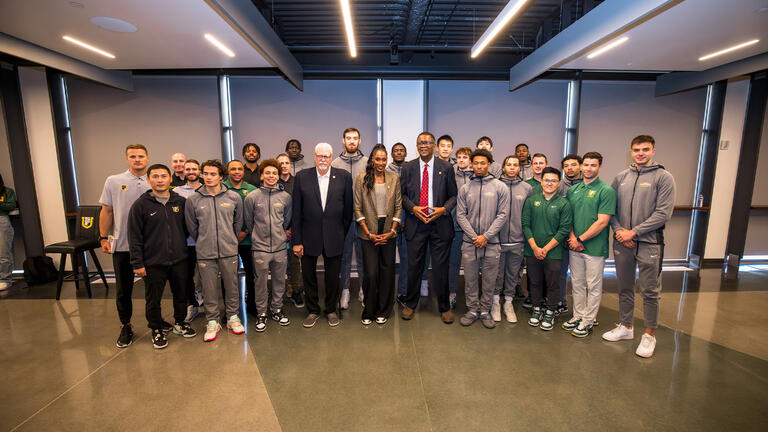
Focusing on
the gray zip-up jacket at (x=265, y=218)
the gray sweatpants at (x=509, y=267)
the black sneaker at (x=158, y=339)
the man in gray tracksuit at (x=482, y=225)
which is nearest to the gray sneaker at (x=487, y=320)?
the man in gray tracksuit at (x=482, y=225)

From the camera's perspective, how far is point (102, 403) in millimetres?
2348

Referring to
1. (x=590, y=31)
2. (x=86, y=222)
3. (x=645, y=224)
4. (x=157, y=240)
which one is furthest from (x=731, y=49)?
(x=86, y=222)

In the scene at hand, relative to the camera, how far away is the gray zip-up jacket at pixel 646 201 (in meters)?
2.86

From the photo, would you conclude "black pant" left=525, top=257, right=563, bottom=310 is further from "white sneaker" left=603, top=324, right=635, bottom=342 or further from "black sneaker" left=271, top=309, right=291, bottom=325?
"black sneaker" left=271, top=309, right=291, bottom=325

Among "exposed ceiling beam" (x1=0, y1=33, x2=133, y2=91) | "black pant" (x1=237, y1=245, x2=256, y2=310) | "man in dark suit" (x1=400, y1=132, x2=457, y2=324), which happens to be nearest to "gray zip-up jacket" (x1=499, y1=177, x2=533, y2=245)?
"man in dark suit" (x1=400, y1=132, x2=457, y2=324)

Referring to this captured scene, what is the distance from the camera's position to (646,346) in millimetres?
2934

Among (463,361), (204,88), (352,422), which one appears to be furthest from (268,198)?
(204,88)

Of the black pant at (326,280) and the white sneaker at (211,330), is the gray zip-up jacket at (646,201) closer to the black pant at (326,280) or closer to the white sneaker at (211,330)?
the black pant at (326,280)

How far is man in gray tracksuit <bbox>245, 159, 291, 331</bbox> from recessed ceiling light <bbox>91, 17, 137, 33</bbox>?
2.01 meters

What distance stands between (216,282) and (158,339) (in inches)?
28.2

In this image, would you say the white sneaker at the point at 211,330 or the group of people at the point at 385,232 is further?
the white sneaker at the point at 211,330

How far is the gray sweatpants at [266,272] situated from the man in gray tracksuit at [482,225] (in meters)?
1.95

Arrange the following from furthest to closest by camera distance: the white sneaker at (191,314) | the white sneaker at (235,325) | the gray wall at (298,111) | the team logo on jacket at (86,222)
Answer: the gray wall at (298,111), the team logo on jacket at (86,222), the white sneaker at (191,314), the white sneaker at (235,325)

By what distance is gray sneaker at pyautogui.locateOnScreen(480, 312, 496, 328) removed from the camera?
3.43 metres
